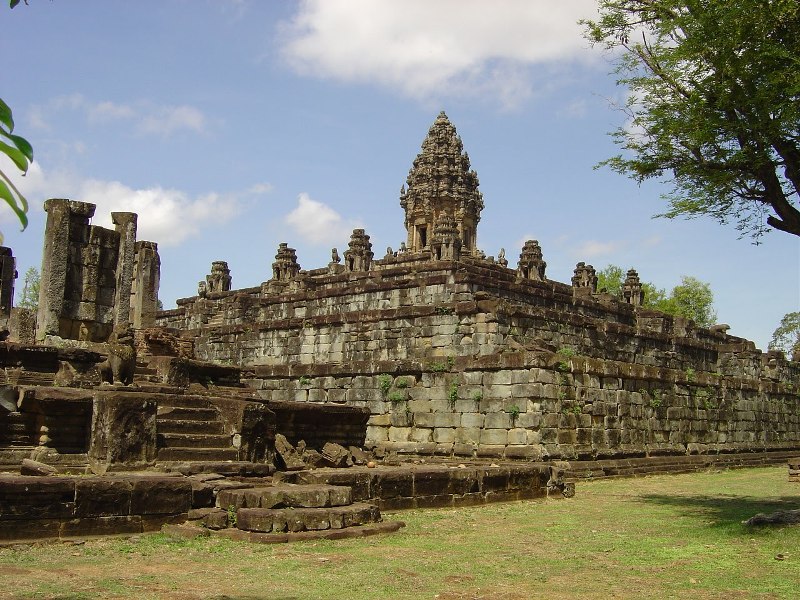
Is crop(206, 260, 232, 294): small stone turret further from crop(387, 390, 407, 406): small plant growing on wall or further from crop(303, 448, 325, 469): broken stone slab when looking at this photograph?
crop(303, 448, 325, 469): broken stone slab

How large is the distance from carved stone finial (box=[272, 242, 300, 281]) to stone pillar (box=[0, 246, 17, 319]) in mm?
16537

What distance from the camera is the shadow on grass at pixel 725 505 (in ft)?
37.8

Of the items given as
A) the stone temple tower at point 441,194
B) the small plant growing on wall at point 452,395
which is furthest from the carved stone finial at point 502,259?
the small plant growing on wall at point 452,395

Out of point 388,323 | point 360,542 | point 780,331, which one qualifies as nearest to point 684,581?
point 360,542

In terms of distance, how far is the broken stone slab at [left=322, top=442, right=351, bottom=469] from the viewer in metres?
14.3

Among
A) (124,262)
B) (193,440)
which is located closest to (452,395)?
(124,262)

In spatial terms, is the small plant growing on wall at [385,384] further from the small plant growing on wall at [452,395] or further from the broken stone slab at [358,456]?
the broken stone slab at [358,456]

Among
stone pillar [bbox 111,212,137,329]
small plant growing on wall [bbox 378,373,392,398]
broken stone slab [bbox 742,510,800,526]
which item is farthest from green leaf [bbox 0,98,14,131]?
small plant growing on wall [bbox 378,373,392,398]

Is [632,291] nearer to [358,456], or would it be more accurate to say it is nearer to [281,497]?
[358,456]

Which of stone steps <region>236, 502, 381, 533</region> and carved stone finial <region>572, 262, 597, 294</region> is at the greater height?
carved stone finial <region>572, 262, 597, 294</region>

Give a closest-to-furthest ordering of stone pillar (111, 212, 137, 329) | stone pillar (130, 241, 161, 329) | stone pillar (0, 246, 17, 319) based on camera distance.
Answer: stone pillar (111, 212, 137, 329)
stone pillar (130, 241, 161, 329)
stone pillar (0, 246, 17, 319)

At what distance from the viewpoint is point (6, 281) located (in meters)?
24.1

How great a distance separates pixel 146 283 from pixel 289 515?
46.8ft

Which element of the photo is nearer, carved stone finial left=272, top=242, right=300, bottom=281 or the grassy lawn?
the grassy lawn
